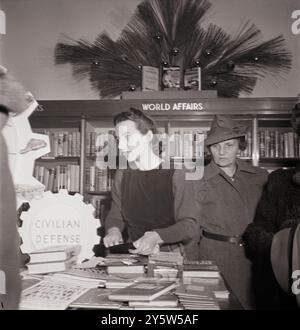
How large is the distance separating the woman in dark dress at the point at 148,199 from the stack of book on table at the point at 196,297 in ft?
1.39

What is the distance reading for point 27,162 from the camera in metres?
1.50

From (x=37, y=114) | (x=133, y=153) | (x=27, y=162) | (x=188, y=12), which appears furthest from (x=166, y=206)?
(x=37, y=114)

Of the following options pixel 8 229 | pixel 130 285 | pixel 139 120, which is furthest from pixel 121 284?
pixel 139 120

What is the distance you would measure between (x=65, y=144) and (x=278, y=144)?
4.96 ft

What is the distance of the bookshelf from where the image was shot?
8.19ft

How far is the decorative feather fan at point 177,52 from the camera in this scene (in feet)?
7.52

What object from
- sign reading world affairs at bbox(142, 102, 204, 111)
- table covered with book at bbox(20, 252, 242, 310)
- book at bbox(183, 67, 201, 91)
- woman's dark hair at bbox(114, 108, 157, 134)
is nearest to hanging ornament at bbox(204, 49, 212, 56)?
book at bbox(183, 67, 201, 91)

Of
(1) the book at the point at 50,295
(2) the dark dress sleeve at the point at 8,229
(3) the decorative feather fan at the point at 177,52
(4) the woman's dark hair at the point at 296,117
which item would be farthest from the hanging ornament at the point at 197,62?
(2) the dark dress sleeve at the point at 8,229

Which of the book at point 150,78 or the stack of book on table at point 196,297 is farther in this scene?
the book at point 150,78

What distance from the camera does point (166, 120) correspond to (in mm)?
2572

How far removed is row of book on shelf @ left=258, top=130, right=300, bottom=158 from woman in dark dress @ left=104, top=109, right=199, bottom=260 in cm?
98

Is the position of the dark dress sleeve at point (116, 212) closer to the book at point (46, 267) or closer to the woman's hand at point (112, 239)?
the woman's hand at point (112, 239)

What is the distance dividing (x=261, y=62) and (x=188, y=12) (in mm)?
583

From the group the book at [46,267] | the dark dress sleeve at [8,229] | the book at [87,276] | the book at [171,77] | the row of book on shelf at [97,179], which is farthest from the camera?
the row of book on shelf at [97,179]
